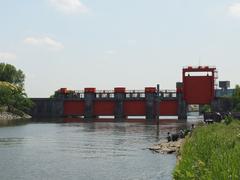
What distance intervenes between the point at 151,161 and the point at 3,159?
14.0 m

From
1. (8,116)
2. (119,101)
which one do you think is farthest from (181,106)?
(8,116)

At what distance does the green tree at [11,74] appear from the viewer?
17300cm

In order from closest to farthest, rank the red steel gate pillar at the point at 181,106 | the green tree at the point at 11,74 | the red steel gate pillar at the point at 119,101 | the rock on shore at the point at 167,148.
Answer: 1. the rock on shore at the point at 167,148
2. the red steel gate pillar at the point at 181,106
3. the red steel gate pillar at the point at 119,101
4. the green tree at the point at 11,74

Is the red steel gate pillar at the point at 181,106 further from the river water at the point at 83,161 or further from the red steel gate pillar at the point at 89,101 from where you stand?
the river water at the point at 83,161

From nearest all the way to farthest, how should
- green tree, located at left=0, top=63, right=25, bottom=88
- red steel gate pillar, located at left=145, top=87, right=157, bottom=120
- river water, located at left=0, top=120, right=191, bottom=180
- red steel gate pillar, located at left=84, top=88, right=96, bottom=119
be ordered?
1. river water, located at left=0, top=120, right=191, bottom=180
2. red steel gate pillar, located at left=145, top=87, right=157, bottom=120
3. red steel gate pillar, located at left=84, top=88, right=96, bottom=119
4. green tree, located at left=0, top=63, right=25, bottom=88

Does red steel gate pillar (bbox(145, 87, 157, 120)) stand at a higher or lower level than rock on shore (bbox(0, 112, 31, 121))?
higher

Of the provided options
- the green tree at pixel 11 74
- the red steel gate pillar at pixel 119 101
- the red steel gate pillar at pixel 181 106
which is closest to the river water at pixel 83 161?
the red steel gate pillar at pixel 181 106

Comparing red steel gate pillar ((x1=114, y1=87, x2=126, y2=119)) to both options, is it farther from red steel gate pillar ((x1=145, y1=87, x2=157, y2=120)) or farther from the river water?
the river water

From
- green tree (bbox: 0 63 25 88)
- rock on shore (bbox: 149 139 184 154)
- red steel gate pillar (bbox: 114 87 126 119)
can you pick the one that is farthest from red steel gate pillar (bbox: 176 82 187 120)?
rock on shore (bbox: 149 139 184 154)

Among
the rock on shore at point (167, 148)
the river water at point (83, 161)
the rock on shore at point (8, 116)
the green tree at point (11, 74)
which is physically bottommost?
the river water at point (83, 161)

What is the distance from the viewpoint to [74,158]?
45.5 metres

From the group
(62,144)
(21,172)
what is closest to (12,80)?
(62,144)

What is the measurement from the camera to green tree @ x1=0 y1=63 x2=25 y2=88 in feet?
568

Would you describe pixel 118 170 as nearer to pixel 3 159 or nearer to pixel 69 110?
pixel 3 159
